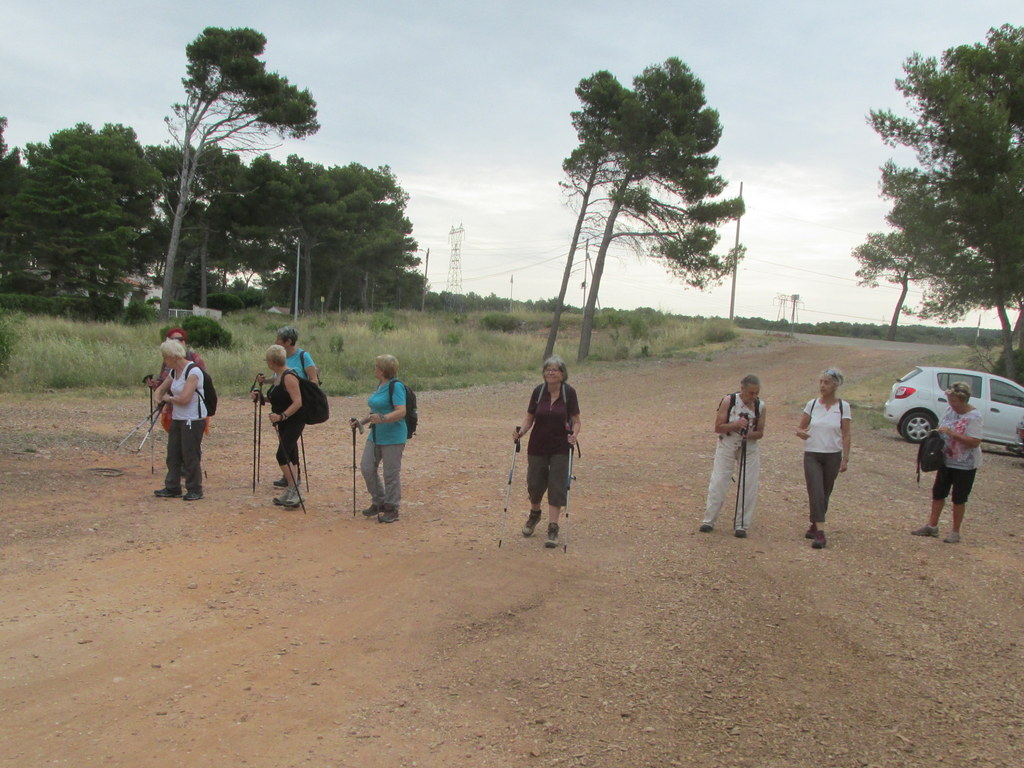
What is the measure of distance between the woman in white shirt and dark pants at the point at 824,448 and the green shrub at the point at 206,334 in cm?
2051

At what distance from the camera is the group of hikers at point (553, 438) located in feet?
24.3

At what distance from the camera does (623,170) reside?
29.8m

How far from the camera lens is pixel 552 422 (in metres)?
7.32

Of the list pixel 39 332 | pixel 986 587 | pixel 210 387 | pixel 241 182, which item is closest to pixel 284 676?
pixel 210 387

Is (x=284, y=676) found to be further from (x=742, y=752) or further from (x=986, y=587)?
(x=986, y=587)

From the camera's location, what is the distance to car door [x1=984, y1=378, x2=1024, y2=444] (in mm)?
15141

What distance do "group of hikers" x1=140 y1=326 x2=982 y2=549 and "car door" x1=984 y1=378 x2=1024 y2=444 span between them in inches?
314

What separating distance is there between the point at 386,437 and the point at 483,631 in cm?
294

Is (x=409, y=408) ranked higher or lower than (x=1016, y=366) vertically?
lower

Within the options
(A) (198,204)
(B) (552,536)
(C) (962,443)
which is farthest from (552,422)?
(A) (198,204)

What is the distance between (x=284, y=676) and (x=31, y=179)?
41.7m

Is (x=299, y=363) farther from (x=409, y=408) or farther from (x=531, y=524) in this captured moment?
(x=531, y=524)

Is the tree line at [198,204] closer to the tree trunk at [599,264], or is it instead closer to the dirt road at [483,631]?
the tree trunk at [599,264]

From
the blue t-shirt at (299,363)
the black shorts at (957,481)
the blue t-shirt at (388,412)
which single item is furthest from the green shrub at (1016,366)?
the blue t-shirt at (299,363)
